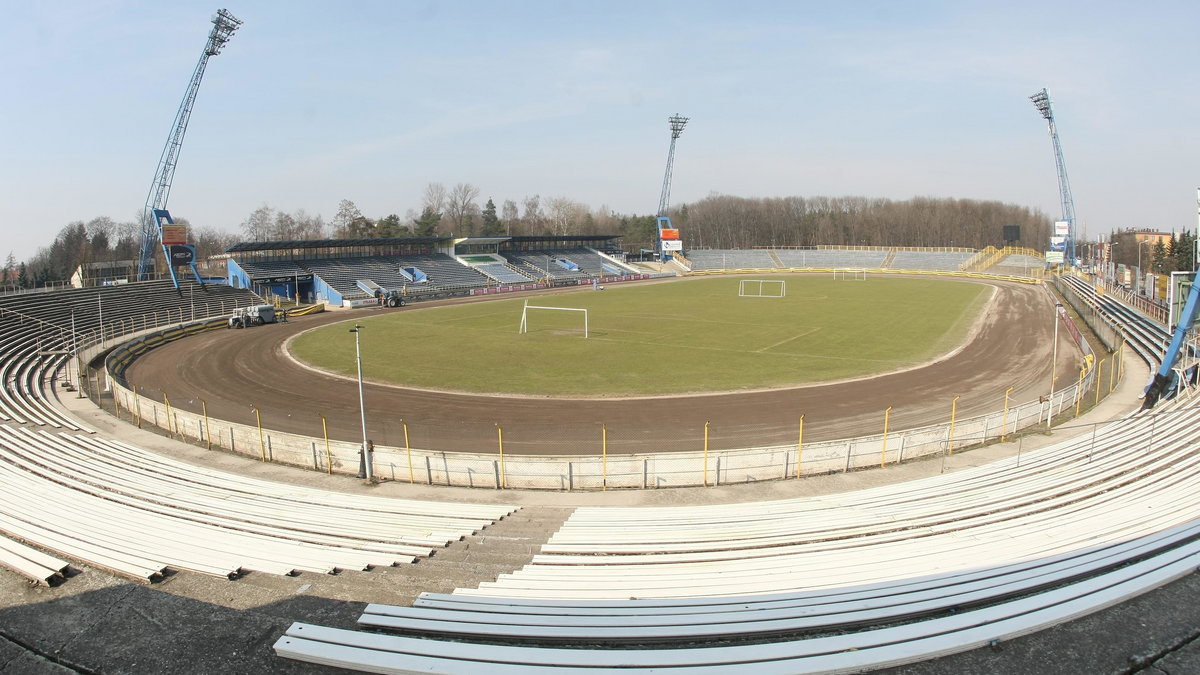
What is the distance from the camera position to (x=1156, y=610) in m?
7.91

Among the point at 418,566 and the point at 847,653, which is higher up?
the point at 847,653

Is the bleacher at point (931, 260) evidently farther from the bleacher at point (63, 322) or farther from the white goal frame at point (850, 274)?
the bleacher at point (63, 322)

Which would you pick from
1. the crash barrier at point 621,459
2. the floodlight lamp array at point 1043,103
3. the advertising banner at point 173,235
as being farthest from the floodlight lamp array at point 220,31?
the floodlight lamp array at point 1043,103

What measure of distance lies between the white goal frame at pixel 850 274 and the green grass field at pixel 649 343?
3130cm

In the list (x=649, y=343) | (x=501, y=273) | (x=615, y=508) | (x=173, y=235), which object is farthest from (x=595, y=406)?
(x=501, y=273)

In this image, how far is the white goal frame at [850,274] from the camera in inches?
4354

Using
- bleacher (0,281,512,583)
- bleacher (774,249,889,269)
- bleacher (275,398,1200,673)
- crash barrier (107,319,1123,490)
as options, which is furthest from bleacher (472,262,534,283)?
bleacher (275,398,1200,673)

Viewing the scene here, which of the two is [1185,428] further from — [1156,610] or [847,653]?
[847,653]

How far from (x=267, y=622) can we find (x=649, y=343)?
39.4m

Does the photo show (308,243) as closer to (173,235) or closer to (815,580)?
(173,235)

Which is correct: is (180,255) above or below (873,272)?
above

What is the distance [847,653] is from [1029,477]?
40.7 ft

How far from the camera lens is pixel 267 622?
9062 mm

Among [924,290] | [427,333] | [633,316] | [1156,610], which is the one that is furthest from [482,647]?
[924,290]
